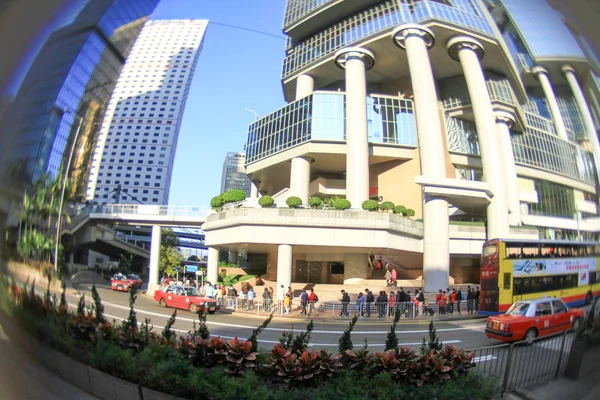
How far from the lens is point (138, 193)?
275cm

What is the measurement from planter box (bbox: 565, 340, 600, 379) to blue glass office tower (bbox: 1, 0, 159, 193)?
3.15 m

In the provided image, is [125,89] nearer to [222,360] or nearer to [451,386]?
[222,360]

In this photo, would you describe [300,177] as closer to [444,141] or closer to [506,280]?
[444,141]

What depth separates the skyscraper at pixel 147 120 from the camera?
106 inches

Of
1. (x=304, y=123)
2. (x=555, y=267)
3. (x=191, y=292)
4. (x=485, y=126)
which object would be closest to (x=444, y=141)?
(x=485, y=126)

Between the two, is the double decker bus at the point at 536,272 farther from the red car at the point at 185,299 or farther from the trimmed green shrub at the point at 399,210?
the red car at the point at 185,299

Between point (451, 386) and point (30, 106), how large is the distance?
3188 millimetres

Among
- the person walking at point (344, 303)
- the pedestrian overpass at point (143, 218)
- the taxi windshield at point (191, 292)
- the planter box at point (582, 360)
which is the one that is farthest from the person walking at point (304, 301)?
the planter box at point (582, 360)

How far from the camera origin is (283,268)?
259cm

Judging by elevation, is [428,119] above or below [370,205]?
above

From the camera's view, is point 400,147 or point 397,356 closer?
point 397,356

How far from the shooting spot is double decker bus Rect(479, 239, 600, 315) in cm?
206

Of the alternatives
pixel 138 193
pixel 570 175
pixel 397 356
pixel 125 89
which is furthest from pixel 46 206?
pixel 570 175

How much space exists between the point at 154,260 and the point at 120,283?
0.26m
